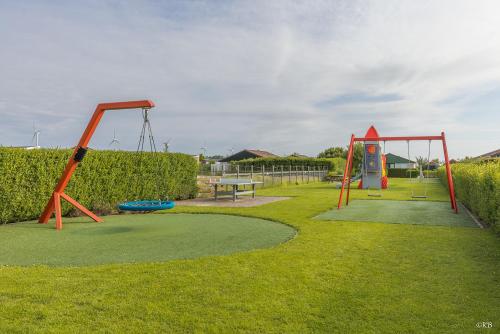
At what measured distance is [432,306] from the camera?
3793 millimetres

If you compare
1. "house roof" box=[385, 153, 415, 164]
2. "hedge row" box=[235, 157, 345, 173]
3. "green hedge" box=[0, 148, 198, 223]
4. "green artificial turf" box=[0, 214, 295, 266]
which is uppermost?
"house roof" box=[385, 153, 415, 164]

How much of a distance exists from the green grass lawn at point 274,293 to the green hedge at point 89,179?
223 inches

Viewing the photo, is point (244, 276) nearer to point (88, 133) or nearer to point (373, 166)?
point (88, 133)

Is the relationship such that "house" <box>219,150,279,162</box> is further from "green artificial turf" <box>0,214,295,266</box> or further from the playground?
the playground

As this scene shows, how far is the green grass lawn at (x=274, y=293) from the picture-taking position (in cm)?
337

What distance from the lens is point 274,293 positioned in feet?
13.6

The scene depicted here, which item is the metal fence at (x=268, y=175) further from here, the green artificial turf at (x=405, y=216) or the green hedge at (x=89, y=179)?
the green artificial turf at (x=405, y=216)

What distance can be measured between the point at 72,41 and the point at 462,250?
527 inches

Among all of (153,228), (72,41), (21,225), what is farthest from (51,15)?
(153,228)

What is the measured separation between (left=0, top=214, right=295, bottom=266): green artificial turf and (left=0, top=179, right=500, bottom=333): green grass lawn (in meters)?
0.63

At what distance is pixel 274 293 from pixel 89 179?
32.0 ft

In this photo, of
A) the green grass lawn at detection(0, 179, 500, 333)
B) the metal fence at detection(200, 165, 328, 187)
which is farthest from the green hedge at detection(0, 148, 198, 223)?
the green grass lawn at detection(0, 179, 500, 333)

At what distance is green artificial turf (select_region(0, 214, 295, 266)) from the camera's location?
19.7 ft

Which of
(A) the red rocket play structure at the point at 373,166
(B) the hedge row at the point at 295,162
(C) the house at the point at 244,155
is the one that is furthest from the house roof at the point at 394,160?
(A) the red rocket play structure at the point at 373,166
